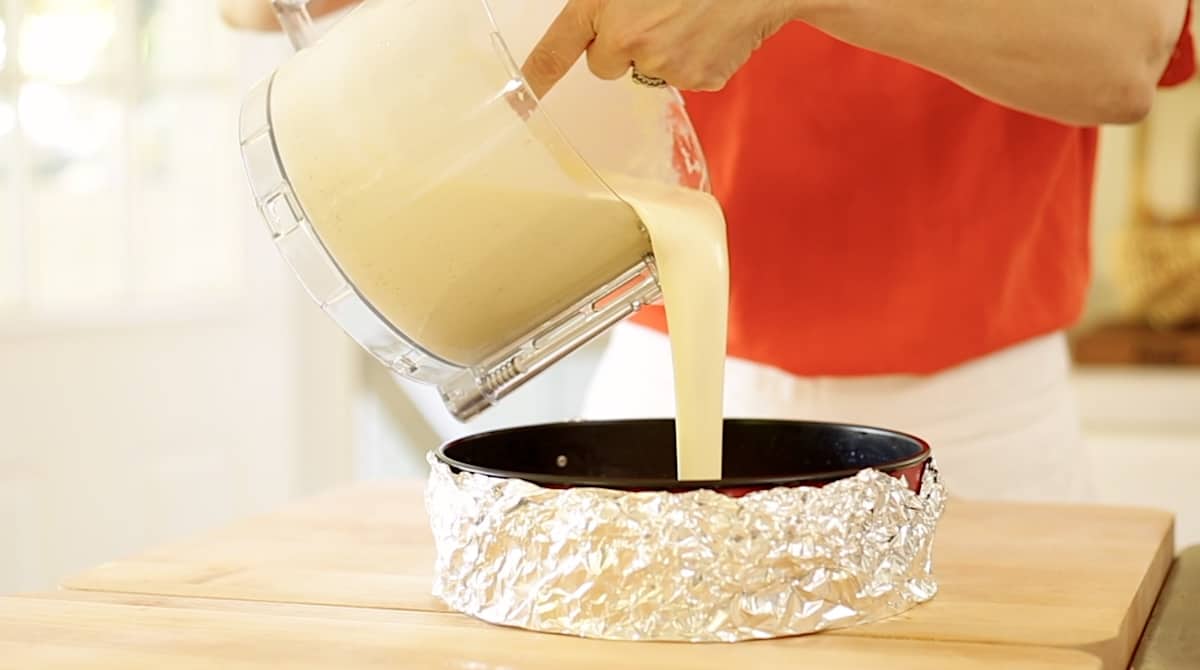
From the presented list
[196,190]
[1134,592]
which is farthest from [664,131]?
[196,190]

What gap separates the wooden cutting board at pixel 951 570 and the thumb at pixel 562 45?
318 mm

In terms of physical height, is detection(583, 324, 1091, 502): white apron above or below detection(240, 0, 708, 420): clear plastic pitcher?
below

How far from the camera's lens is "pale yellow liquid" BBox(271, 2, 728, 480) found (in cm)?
81

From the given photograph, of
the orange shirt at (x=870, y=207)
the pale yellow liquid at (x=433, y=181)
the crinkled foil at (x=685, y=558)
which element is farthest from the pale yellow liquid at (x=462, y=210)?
the orange shirt at (x=870, y=207)

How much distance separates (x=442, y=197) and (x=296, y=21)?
262 mm

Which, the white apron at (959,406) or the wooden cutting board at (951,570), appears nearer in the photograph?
the wooden cutting board at (951,570)

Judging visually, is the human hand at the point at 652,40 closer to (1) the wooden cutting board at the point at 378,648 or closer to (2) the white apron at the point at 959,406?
(1) the wooden cutting board at the point at 378,648

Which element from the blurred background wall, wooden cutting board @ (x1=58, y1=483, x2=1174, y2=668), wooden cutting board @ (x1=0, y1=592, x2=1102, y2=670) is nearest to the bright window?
the blurred background wall

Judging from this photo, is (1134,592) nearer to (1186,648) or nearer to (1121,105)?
(1186,648)

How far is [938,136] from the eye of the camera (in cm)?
131

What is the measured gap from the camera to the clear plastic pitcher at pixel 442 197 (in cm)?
80

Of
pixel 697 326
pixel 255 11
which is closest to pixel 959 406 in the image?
pixel 697 326

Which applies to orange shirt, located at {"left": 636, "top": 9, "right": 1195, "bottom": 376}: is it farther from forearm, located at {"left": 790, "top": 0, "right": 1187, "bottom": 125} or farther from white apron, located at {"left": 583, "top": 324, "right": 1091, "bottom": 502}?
forearm, located at {"left": 790, "top": 0, "right": 1187, "bottom": 125}

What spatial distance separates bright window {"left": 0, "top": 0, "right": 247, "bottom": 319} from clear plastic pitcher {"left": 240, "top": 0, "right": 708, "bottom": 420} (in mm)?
1397
